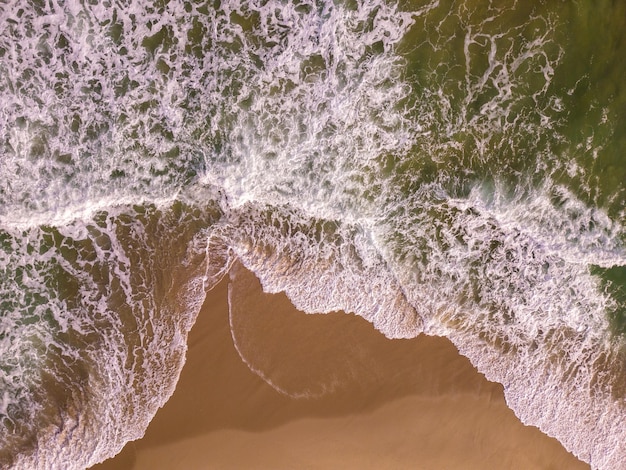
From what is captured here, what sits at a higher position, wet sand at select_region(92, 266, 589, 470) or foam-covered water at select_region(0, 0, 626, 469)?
foam-covered water at select_region(0, 0, 626, 469)

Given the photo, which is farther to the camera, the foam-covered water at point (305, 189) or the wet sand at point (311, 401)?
the wet sand at point (311, 401)

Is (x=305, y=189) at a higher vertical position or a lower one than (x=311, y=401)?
higher

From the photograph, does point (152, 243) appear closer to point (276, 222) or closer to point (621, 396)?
point (276, 222)

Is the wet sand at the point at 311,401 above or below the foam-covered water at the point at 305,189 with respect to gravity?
below

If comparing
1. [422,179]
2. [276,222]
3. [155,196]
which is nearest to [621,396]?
[422,179]
